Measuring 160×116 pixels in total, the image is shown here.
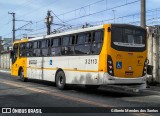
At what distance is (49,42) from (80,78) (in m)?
4.37

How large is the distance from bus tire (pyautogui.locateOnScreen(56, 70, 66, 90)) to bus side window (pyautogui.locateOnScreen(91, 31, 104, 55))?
10.4 feet

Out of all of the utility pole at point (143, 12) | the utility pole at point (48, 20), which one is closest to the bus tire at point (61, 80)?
the utility pole at point (143, 12)

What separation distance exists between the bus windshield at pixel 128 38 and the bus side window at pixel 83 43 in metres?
1.53

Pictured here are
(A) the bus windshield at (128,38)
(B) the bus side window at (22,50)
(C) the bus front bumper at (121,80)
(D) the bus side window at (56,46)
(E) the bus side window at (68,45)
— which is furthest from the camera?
(B) the bus side window at (22,50)

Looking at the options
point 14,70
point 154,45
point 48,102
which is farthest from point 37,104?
point 14,70

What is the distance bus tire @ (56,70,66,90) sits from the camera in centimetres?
2025

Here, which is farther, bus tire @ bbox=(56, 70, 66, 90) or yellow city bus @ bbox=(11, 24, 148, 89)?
bus tire @ bbox=(56, 70, 66, 90)

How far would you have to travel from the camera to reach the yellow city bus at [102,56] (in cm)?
1697

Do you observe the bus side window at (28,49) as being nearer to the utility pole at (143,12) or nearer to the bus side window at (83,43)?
the bus side window at (83,43)

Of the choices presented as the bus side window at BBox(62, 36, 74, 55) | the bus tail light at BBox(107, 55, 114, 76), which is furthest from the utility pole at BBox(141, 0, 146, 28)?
the bus tail light at BBox(107, 55, 114, 76)

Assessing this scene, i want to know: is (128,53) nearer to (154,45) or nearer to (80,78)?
(80,78)

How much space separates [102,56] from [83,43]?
185 centimetres

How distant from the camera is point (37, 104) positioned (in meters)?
14.2

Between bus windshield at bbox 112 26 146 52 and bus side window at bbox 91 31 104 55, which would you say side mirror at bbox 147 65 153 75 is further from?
bus side window at bbox 91 31 104 55
